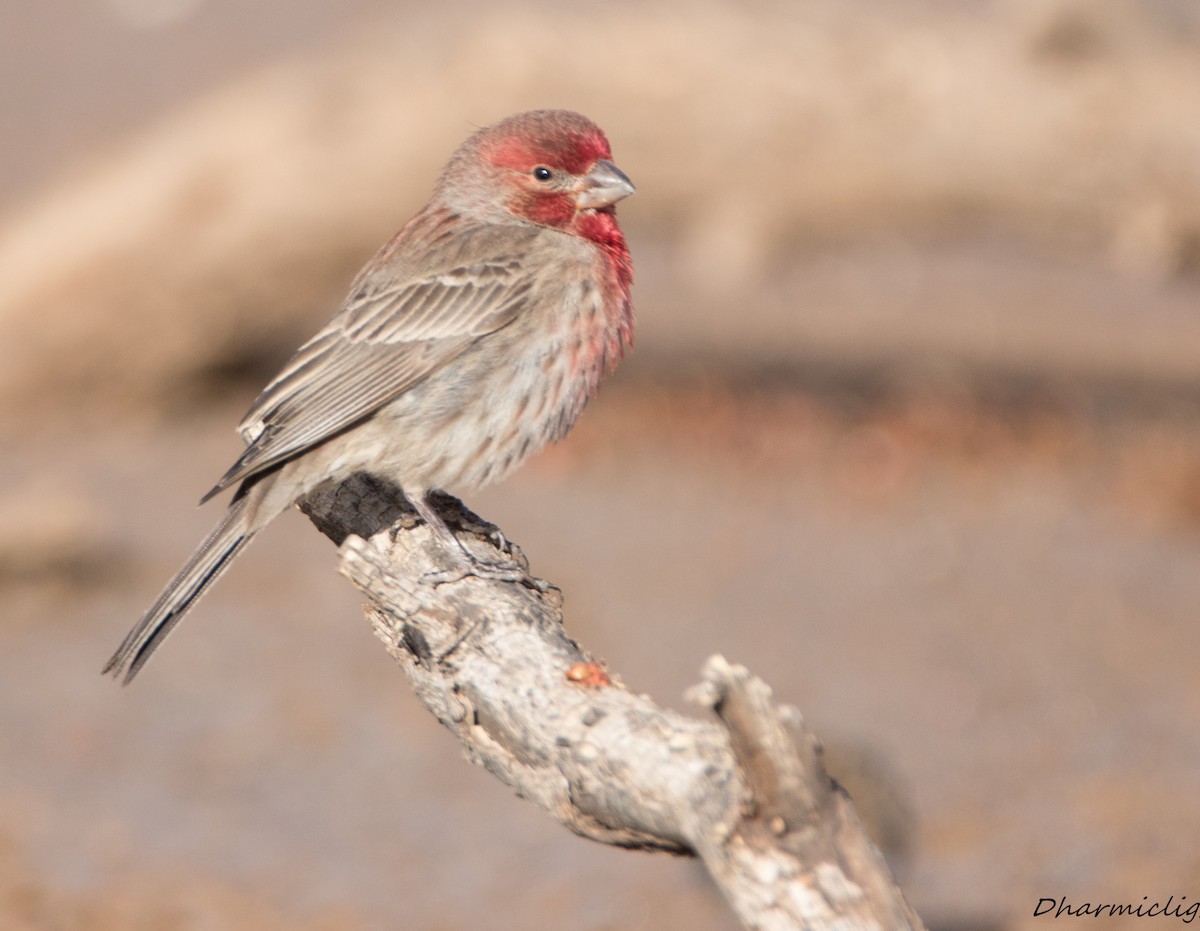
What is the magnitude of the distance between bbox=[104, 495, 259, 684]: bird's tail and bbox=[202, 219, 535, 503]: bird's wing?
0.73ft

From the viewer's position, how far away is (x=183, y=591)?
428 centimetres

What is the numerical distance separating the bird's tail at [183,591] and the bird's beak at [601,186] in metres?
1.34

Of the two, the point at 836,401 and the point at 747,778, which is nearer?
the point at 747,778

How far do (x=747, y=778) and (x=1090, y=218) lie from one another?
7.39 meters

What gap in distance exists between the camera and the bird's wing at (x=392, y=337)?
459 cm

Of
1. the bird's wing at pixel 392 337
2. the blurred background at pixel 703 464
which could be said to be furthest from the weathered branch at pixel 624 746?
the blurred background at pixel 703 464

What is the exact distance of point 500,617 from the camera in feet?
12.0

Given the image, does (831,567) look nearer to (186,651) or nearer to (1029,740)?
(1029,740)

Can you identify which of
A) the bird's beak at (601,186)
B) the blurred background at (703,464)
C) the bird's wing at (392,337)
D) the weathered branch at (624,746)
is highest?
the blurred background at (703,464)

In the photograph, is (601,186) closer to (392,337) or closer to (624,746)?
(392,337)

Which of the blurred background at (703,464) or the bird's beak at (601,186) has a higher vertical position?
the blurred background at (703,464)

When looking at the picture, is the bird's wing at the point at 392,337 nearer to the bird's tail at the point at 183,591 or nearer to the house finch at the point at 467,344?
the house finch at the point at 467,344

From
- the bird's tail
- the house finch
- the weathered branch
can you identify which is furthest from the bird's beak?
the bird's tail

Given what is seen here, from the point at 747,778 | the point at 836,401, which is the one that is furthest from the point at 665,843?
the point at 836,401
